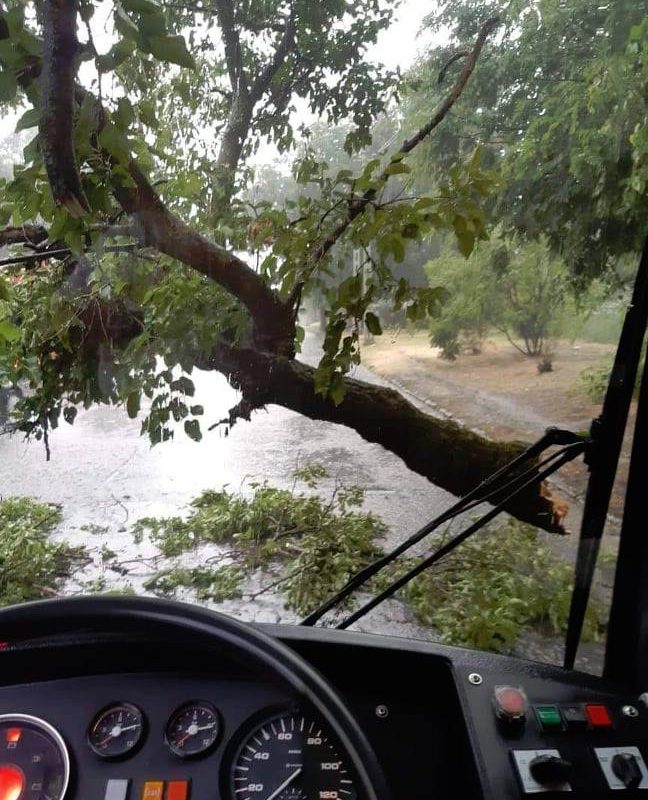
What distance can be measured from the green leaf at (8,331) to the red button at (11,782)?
3.31ft

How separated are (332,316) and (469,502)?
A: 2.03ft

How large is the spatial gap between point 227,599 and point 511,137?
149 centimetres

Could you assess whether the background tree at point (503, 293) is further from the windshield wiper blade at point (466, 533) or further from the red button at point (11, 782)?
the red button at point (11, 782)

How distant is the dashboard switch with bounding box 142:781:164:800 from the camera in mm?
1285

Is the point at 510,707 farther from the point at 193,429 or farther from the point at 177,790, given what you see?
the point at 193,429

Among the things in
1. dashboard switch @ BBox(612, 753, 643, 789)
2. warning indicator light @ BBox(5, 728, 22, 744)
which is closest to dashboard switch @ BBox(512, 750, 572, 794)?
dashboard switch @ BBox(612, 753, 643, 789)

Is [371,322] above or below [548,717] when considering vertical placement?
above

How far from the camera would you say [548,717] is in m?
1.40

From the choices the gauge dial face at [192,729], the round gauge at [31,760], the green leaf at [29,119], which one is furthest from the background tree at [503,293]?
the round gauge at [31,760]

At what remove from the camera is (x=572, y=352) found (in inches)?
67.6

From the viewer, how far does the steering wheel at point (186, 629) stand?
108cm

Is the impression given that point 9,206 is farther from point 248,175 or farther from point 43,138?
point 248,175

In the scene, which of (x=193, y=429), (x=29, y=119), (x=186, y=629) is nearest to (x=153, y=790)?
(x=186, y=629)

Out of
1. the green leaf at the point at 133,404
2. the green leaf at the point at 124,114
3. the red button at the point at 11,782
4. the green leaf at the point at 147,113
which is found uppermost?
the green leaf at the point at 147,113
